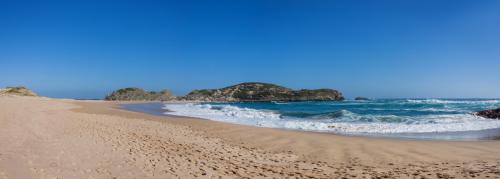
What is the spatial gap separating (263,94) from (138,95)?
41.8m

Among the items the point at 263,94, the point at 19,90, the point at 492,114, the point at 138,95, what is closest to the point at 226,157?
the point at 492,114

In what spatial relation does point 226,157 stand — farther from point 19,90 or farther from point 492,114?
point 19,90

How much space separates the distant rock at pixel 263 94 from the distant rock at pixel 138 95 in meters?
7.12

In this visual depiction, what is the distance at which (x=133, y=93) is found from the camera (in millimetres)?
111875

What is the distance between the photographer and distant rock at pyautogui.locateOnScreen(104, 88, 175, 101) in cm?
10838

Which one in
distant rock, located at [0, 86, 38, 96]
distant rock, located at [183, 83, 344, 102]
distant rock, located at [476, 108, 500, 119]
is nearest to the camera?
distant rock, located at [476, 108, 500, 119]

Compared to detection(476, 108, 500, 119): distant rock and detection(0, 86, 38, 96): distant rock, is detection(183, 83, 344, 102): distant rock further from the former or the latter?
detection(476, 108, 500, 119): distant rock

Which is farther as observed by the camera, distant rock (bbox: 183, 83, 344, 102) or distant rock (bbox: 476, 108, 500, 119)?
distant rock (bbox: 183, 83, 344, 102)

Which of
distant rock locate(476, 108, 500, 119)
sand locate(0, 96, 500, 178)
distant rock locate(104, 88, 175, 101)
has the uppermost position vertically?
distant rock locate(104, 88, 175, 101)

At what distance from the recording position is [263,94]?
4532 inches

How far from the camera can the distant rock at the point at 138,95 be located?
108375mm

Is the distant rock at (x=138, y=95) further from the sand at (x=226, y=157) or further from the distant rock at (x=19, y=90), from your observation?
the sand at (x=226, y=157)

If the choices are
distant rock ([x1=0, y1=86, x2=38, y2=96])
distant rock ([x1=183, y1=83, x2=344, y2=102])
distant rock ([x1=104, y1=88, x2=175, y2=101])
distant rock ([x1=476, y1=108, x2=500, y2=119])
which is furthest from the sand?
distant rock ([x1=104, y1=88, x2=175, y2=101])

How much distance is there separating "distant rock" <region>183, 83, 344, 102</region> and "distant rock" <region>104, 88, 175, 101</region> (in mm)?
7124
